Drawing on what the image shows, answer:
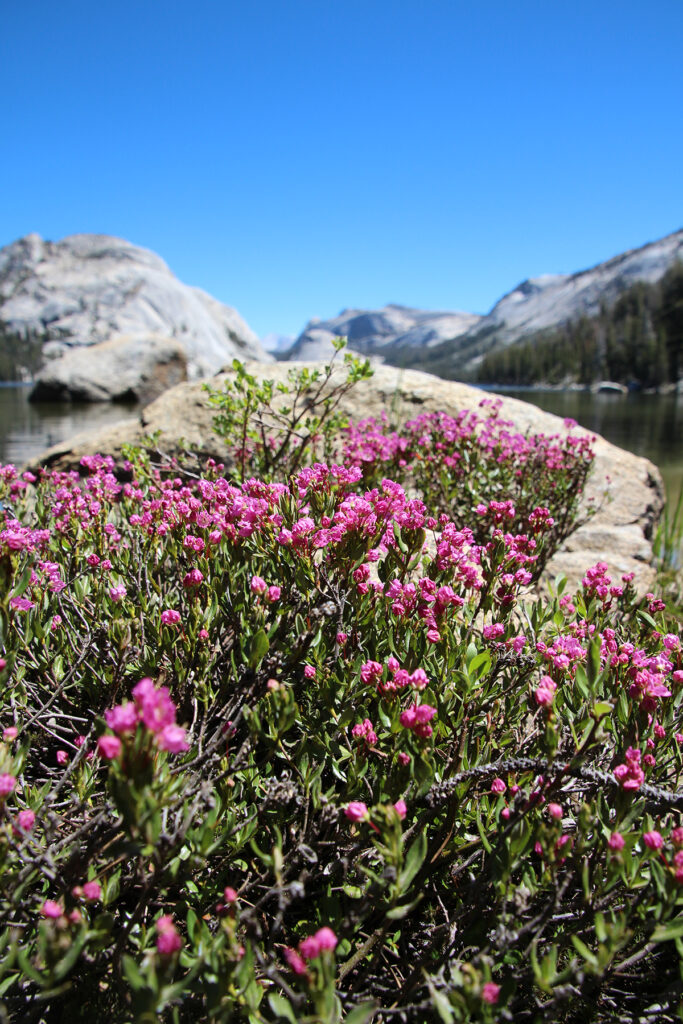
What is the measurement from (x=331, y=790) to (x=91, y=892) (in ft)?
2.49

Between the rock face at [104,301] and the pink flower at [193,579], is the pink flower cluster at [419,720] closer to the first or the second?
the pink flower at [193,579]

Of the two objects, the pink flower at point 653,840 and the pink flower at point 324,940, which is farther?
the pink flower at point 653,840

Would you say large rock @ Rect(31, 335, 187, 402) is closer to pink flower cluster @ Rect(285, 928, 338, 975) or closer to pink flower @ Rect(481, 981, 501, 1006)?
pink flower cluster @ Rect(285, 928, 338, 975)

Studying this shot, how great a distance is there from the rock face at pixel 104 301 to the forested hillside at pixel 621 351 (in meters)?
64.2

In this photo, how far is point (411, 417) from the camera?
822 centimetres

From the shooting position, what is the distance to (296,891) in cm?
144

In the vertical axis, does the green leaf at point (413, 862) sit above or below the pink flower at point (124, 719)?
below

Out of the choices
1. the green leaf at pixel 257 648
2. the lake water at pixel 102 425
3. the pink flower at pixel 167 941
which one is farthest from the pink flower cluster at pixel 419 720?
the lake water at pixel 102 425

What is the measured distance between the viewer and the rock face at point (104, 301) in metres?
111

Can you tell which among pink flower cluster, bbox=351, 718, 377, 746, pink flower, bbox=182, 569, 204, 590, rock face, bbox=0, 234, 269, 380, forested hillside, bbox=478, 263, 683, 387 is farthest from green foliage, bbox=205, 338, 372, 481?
forested hillside, bbox=478, 263, 683, 387

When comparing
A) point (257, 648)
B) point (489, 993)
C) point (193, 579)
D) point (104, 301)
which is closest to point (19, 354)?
point (104, 301)

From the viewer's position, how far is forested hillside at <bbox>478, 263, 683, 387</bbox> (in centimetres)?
10281

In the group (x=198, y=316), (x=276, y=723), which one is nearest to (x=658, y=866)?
(x=276, y=723)

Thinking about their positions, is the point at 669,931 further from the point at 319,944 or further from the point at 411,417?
the point at 411,417
